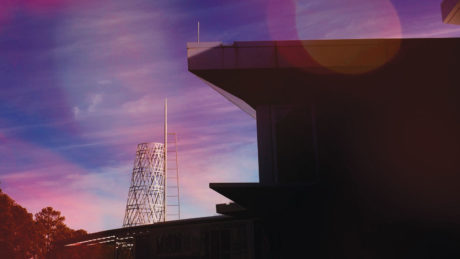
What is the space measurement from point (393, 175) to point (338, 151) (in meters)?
1.50

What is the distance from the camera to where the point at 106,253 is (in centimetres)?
4562

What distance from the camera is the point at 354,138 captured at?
1271 centimetres

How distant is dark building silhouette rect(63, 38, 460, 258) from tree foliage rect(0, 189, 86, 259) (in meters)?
34.5

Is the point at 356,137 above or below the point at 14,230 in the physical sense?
above

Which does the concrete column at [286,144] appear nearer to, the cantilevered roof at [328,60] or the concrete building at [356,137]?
the concrete building at [356,137]

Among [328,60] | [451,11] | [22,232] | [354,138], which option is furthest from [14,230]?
[451,11]

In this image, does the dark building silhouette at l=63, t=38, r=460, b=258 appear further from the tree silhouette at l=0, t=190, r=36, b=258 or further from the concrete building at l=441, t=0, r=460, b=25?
the tree silhouette at l=0, t=190, r=36, b=258

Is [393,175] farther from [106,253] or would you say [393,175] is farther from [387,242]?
[106,253]

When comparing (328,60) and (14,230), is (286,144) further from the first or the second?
(14,230)

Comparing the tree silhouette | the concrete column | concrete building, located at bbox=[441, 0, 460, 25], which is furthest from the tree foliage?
concrete building, located at bbox=[441, 0, 460, 25]

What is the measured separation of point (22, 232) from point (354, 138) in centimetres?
3952

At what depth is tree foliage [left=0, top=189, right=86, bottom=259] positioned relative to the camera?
42.3 m

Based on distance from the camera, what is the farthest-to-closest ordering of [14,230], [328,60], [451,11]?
[14,230], [451,11], [328,60]

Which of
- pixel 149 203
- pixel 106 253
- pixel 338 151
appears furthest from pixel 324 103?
pixel 149 203
